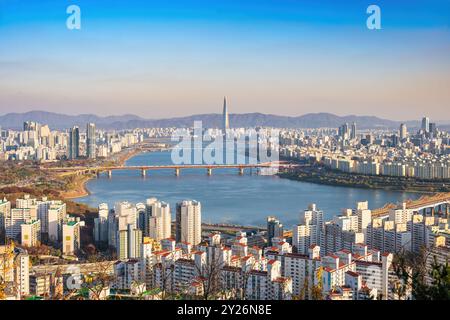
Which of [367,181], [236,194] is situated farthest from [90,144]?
[367,181]

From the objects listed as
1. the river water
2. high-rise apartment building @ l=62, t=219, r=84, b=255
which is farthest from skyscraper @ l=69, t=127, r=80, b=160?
high-rise apartment building @ l=62, t=219, r=84, b=255

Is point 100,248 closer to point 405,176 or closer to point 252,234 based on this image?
point 252,234

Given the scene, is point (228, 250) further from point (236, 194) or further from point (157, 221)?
point (236, 194)

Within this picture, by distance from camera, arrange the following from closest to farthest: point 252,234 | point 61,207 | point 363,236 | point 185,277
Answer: point 185,277
point 363,236
point 252,234
point 61,207
